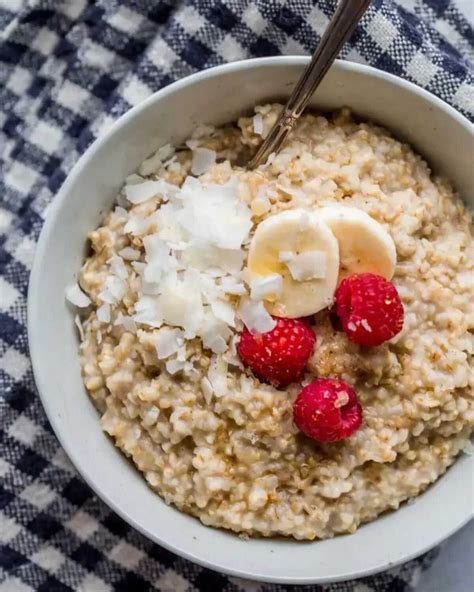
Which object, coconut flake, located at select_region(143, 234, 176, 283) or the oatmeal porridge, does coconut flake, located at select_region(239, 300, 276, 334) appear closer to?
the oatmeal porridge

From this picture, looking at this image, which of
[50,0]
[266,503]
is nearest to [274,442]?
[266,503]

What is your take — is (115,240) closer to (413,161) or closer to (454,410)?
(413,161)

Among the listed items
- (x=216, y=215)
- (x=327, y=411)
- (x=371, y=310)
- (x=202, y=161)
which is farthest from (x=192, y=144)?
(x=327, y=411)

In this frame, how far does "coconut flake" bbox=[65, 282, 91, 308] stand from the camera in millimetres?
2062

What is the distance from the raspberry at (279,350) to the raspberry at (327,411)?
0.20 ft

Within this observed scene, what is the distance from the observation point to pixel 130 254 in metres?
1.99

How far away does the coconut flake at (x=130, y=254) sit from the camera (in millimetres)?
Result: 1989

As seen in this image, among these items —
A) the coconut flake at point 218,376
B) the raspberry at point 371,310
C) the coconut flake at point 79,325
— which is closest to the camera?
the raspberry at point 371,310

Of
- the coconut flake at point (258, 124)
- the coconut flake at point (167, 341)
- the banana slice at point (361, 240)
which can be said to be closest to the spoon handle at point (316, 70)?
the coconut flake at point (258, 124)

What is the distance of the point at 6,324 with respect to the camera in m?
2.34

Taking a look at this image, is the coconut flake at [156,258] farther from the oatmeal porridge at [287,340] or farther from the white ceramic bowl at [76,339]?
the white ceramic bowl at [76,339]

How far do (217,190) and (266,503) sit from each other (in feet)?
2.33

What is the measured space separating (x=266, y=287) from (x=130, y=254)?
0.35m

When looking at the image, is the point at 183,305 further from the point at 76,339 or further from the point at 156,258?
the point at 76,339
